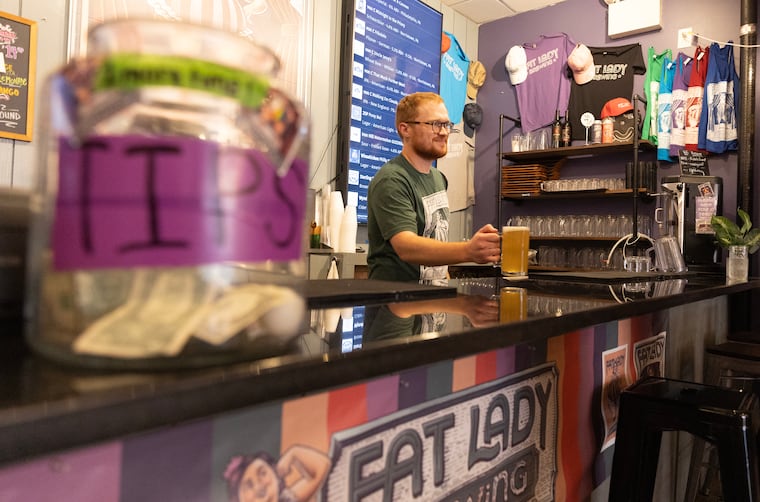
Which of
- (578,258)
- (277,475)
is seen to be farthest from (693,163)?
(277,475)

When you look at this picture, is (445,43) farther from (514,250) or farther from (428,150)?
(514,250)

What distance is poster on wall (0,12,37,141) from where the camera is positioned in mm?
2613

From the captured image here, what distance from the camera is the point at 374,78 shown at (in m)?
4.43

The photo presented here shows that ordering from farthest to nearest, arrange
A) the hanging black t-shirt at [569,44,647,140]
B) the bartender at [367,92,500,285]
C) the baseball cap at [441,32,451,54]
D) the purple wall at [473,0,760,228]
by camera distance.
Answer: the baseball cap at [441,32,451,54]
the hanging black t-shirt at [569,44,647,140]
the purple wall at [473,0,760,228]
the bartender at [367,92,500,285]

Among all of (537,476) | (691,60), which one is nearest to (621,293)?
(537,476)

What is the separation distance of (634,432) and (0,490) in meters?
1.40

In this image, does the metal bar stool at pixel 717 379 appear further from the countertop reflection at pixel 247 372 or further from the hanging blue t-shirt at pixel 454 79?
the hanging blue t-shirt at pixel 454 79

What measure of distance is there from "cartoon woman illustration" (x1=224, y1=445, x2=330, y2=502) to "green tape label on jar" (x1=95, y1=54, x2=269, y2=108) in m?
0.44

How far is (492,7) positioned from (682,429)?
4.93m

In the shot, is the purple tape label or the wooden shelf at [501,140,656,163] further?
the wooden shelf at [501,140,656,163]

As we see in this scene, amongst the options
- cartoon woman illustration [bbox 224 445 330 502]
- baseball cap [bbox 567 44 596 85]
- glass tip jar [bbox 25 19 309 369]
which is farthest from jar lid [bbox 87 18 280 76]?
baseball cap [bbox 567 44 596 85]

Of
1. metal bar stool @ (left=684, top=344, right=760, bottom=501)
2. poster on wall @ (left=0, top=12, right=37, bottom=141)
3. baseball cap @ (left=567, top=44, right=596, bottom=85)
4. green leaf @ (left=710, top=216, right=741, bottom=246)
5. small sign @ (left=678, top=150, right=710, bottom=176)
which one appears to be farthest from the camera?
baseball cap @ (left=567, top=44, right=596, bottom=85)

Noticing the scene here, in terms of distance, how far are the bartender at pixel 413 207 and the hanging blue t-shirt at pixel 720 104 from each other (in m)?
2.74

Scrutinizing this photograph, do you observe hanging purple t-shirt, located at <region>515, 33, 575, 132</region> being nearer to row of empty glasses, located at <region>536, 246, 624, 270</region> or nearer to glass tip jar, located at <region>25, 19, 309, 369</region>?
row of empty glasses, located at <region>536, 246, 624, 270</region>
